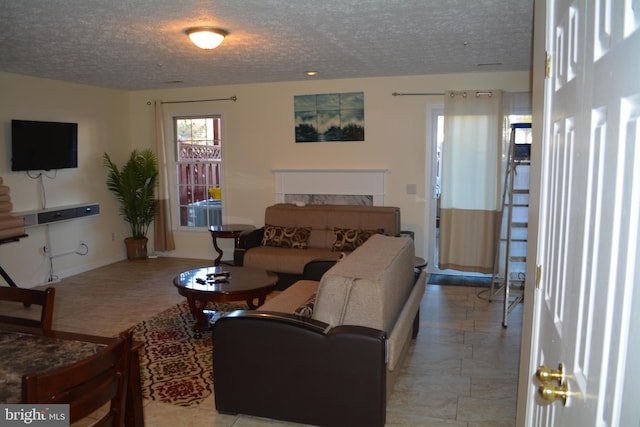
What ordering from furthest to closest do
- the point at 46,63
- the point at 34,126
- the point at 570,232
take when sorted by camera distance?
the point at 34,126 < the point at 46,63 < the point at 570,232

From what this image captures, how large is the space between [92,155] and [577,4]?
21.3ft

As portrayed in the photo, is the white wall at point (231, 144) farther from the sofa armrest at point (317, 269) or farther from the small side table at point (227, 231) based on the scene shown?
the sofa armrest at point (317, 269)

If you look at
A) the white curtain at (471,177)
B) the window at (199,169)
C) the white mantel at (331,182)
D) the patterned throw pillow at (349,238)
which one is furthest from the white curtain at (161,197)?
the white curtain at (471,177)

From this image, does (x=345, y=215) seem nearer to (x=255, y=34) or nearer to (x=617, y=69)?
(x=255, y=34)

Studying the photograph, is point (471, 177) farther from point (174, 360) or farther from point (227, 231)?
point (174, 360)

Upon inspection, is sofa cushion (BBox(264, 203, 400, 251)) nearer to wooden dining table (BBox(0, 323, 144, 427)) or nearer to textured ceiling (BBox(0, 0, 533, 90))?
textured ceiling (BBox(0, 0, 533, 90))

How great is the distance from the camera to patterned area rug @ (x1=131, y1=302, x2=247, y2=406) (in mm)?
3268

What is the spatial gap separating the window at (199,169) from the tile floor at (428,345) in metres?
0.88

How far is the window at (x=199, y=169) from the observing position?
704 cm

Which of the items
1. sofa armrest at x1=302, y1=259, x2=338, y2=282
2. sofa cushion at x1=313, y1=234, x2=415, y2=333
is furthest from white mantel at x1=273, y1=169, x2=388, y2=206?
sofa cushion at x1=313, y1=234, x2=415, y2=333

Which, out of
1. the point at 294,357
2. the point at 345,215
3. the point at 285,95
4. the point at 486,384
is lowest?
the point at 486,384

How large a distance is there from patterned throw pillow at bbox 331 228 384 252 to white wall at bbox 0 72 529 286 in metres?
0.84

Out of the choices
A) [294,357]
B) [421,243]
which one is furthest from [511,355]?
[421,243]

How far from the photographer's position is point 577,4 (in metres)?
1.21
